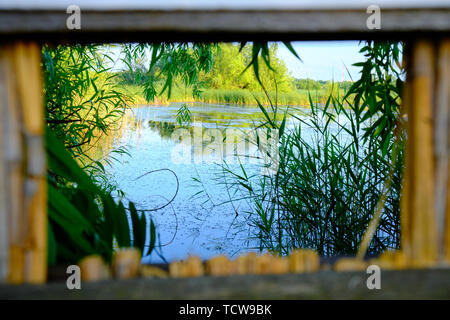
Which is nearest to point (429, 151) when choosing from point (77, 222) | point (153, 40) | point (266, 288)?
point (266, 288)

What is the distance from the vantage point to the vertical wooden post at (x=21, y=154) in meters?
0.71

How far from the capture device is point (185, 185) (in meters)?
5.70

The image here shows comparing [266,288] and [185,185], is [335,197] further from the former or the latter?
[185,185]

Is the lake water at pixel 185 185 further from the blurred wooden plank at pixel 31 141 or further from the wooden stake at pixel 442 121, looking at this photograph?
the wooden stake at pixel 442 121

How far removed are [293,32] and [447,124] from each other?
0.94ft

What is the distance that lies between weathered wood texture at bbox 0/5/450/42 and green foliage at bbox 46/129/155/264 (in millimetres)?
486

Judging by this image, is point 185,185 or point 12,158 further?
point 185,185

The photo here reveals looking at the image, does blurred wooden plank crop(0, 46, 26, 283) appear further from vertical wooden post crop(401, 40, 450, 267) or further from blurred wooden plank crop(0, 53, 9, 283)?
vertical wooden post crop(401, 40, 450, 267)

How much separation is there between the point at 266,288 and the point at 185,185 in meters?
4.95

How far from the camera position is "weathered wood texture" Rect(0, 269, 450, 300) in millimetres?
762

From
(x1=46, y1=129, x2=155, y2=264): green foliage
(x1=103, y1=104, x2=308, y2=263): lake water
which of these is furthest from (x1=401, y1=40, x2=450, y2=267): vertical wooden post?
(x1=103, y1=104, x2=308, y2=263): lake water

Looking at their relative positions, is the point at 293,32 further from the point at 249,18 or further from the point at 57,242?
the point at 57,242
